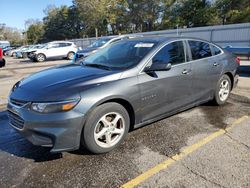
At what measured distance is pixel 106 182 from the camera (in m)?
2.94

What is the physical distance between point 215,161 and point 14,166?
8.47ft

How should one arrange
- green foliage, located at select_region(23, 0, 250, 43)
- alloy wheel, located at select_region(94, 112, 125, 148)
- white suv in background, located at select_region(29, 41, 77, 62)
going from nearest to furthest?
alloy wheel, located at select_region(94, 112, 125, 148), white suv in background, located at select_region(29, 41, 77, 62), green foliage, located at select_region(23, 0, 250, 43)

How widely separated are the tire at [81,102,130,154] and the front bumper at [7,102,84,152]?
0.14m

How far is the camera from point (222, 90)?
5.51m

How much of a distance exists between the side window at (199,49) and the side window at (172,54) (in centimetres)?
31

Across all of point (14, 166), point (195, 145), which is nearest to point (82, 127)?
point (14, 166)

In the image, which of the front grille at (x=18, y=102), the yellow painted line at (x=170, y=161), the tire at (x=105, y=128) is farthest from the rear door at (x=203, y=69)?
the front grille at (x=18, y=102)

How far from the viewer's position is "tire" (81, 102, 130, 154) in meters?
3.32

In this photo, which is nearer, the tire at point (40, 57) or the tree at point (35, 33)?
the tire at point (40, 57)

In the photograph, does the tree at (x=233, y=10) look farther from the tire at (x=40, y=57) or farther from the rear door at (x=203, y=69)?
the rear door at (x=203, y=69)

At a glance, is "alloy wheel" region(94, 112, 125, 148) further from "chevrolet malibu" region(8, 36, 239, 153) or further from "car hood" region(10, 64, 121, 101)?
"car hood" region(10, 64, 121, 101)

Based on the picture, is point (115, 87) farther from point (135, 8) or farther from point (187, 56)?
point (135, 8)

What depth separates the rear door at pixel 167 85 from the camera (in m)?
3.88

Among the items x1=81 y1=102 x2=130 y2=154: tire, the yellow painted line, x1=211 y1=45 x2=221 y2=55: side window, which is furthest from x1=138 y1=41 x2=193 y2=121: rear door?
x1=211 y1=45 x2=221 y2=55: side window
